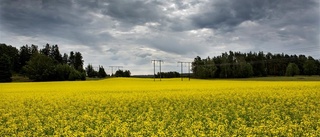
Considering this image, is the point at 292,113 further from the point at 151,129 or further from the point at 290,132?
the point at 151,129

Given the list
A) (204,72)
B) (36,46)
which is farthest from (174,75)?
(36,46)

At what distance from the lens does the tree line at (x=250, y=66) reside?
126312 millimetres

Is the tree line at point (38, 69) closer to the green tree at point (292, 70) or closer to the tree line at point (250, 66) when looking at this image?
the tree line at point (250, 66)

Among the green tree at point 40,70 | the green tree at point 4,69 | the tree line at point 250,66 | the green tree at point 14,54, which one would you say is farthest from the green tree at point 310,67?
the green tree at point 14,54

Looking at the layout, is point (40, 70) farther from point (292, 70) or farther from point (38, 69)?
point (292, 70)

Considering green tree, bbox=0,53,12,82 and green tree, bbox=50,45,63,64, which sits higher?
green tree, bbox=50,45,63,64

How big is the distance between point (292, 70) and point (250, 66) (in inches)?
775

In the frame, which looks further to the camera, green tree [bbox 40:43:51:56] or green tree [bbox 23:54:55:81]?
green tree [bbox 40:43:51:56]

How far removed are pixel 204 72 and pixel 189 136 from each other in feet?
374

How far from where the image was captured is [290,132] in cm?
1087

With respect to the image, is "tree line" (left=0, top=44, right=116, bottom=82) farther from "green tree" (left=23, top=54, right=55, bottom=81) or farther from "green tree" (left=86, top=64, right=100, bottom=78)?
"green tree" (left=86, top=64, right=100, bottom=78)

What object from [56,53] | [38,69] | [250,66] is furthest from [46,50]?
[250,66]

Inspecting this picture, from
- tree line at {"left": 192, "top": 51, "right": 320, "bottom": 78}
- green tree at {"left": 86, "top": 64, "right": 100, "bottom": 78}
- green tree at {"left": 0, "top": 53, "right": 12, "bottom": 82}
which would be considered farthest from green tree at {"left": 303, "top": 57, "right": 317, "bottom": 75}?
green tree at {"left": 0, "top": 53, "right": 12, "bottom": 82}

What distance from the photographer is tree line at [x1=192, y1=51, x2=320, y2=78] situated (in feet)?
414
